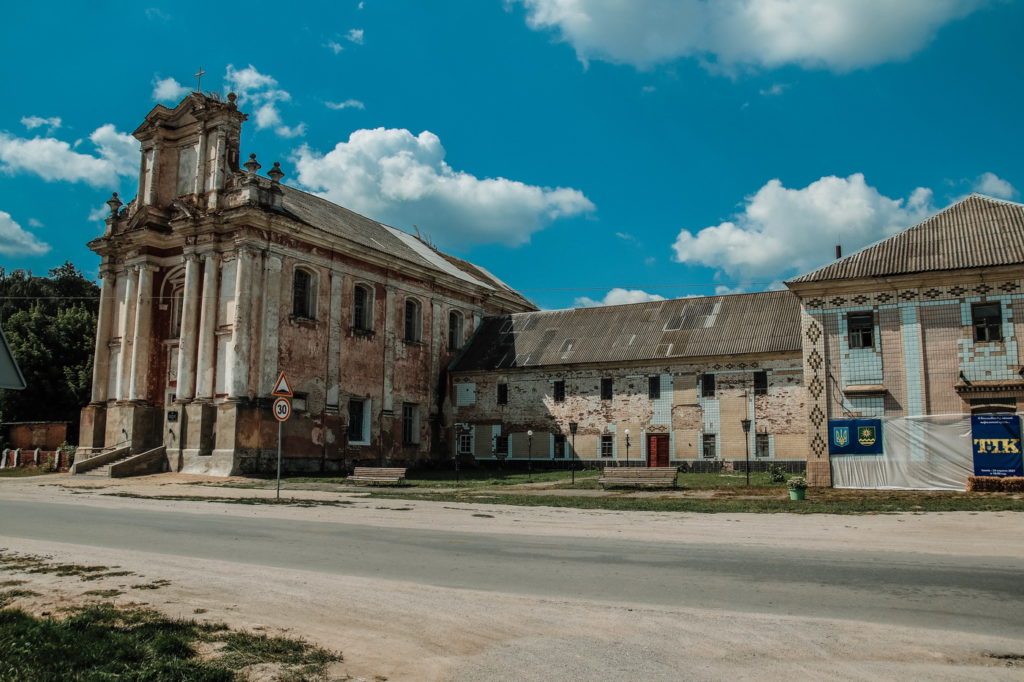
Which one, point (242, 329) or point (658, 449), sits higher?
point (242, 329)

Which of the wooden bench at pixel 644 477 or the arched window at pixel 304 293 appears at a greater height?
the arched window at pixel 304 293

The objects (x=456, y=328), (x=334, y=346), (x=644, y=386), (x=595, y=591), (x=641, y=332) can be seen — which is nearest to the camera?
(x=595, y=591)

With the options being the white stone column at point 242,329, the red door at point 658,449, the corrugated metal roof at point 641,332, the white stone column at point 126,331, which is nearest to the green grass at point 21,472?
the white stone column at point 126,331

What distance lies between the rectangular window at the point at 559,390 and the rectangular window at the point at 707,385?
7305mm

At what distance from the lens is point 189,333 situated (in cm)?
3456

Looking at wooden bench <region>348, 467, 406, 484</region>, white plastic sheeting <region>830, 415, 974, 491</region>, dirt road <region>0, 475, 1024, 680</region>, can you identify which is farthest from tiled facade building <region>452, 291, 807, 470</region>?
dirt road <region>0, 475, 1024, 680</region>

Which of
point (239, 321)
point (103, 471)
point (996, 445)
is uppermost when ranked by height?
point (239, 321)

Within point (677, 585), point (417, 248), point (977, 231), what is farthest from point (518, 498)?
point (417, 248)

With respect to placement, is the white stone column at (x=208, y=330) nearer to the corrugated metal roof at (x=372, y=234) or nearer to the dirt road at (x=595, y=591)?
the corrugated metal roof at (x=372, y=234)

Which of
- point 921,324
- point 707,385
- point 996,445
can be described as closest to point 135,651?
point 996,445

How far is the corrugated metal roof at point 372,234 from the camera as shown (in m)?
38.8

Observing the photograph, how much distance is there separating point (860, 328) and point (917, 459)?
4378 mm

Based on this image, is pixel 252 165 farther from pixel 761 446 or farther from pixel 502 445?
pixel 761 446

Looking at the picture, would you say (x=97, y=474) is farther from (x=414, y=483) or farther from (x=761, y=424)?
(x=761, y=424)
